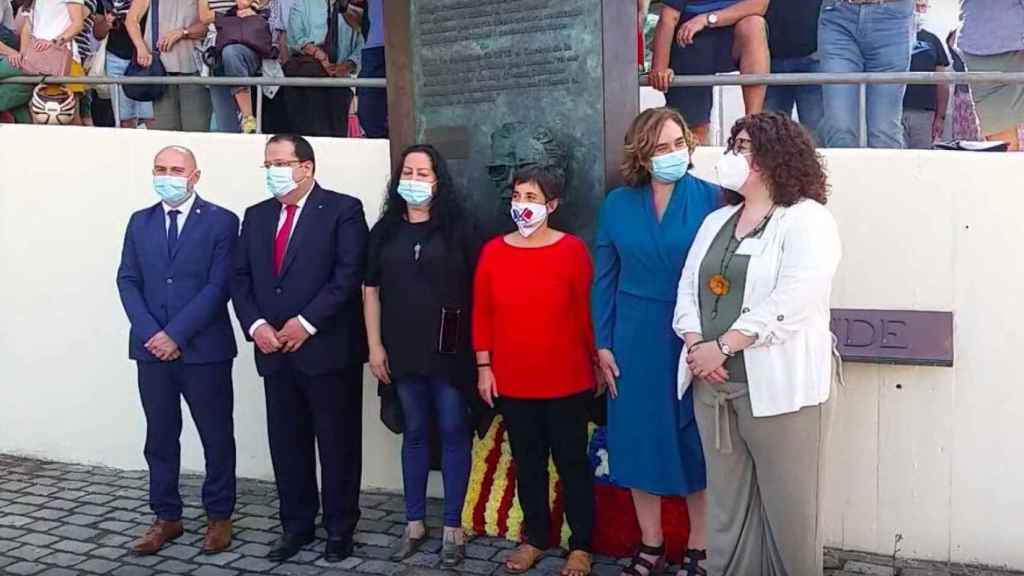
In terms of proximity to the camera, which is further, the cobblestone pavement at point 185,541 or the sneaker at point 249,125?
the sneaker at point 249,125

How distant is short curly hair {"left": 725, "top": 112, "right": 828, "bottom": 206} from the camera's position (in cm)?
413

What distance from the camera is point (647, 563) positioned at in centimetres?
491

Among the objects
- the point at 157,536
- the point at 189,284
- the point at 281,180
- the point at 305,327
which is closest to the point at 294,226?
the point at 281,180

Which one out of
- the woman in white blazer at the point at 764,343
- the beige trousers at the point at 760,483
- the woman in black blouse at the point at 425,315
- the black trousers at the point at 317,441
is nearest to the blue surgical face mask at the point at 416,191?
the woman in black blouse at the point at 425,315

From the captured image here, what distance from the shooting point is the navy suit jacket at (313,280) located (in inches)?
207

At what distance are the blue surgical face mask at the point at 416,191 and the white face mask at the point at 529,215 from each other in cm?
43

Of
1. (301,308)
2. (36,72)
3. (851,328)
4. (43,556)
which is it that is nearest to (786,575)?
(851,328)

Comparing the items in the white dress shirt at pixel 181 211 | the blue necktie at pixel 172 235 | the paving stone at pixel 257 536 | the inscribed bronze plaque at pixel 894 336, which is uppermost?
the white dress shirt at pixel 181 211

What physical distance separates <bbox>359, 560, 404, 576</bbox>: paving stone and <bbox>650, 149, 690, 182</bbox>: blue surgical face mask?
2.10m

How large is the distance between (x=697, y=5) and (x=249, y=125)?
117 inches

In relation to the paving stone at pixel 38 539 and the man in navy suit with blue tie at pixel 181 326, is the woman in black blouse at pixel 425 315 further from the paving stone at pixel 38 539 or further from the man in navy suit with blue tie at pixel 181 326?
the paving stone at pixel 38 539

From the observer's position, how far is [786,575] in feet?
14.0

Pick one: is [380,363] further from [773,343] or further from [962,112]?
[962,112]

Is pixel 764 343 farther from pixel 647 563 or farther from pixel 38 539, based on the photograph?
pixel 38 539
